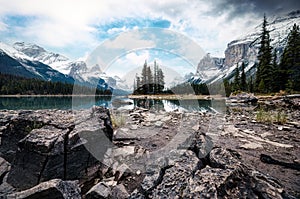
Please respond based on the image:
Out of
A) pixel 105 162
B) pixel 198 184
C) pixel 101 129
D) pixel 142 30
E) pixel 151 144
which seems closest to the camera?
pixel 198 184

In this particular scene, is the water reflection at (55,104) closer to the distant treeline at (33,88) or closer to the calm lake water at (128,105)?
the calm lake water at (128,105)

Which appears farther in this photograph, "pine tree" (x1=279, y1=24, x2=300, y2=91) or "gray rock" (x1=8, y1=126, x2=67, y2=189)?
"pine tree" (x1=279, y1=24, x2=300, y2=91)

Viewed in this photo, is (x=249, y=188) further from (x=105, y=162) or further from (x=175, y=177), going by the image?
(x=105, y=162)

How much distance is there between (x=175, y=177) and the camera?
3402mm

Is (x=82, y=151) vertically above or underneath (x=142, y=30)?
underneath

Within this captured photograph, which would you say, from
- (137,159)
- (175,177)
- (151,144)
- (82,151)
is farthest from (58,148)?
(151,144)

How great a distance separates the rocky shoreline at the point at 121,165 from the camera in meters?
3.04

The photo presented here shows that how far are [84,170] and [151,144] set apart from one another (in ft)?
8.56

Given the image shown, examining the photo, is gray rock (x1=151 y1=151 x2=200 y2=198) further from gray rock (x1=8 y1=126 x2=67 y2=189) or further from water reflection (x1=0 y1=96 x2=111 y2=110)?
water reflection (x1=0 y1=96 x2=111 y2=110)

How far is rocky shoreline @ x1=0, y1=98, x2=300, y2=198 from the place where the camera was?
304cm

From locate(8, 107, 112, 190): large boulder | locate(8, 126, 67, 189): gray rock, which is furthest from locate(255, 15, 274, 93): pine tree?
locate(8, 126, 67, 189): gray rock

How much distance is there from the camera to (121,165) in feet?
15.7

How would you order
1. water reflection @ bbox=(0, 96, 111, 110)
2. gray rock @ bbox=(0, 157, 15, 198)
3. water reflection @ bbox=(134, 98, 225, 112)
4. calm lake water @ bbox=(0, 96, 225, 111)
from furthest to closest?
water reflection @ bbox=(0, 96, 111, 110), calm lake water @ bbox=(0, 96, 225, 111), water reflection @ bbox=(134, 98, 225, 112), gray rock @ bbox=(0, 157, 15, 198)

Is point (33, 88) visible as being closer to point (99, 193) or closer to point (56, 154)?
point (56, 154)
